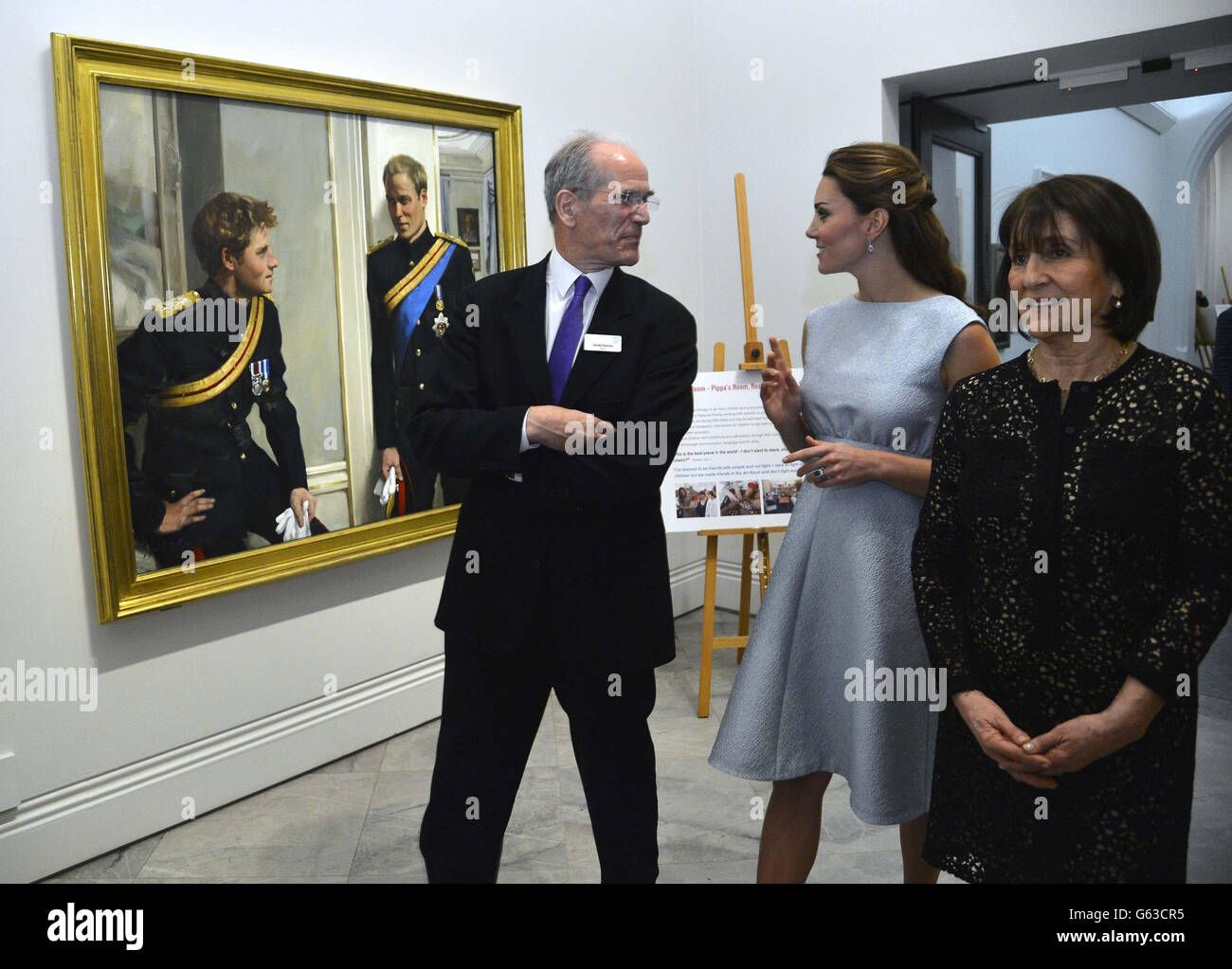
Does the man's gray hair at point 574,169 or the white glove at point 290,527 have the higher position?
the man's gray hair at point 574,169

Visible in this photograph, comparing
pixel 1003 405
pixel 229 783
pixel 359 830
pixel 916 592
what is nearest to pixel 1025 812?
pixel 916 592

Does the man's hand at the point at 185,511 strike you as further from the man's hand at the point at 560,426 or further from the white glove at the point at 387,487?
the man's hand at the point at 560,426

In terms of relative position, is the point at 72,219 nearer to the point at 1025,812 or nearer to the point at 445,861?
the point at 445,861

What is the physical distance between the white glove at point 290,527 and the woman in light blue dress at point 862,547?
1.95 metres

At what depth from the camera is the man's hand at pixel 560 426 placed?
204 cm

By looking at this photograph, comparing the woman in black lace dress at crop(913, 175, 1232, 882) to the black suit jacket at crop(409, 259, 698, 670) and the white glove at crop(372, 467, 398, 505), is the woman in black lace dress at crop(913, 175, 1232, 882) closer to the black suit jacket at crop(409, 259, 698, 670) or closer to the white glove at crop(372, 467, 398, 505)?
the black suit jacket at crop(409, 259, 698, 670)

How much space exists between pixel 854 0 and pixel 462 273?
95.9 inches

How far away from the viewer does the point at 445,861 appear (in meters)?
2.23

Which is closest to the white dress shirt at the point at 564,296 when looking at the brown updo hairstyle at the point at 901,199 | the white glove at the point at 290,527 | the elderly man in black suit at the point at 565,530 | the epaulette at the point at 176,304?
the elderly man in black suit at the point at 565,530

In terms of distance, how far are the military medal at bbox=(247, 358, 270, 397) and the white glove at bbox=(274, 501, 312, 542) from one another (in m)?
0.43

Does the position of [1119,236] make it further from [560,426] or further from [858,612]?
[560,426]

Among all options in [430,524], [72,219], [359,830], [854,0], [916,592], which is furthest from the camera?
[854,0]

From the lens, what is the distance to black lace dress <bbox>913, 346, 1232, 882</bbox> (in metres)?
1.58

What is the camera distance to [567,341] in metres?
2.23
